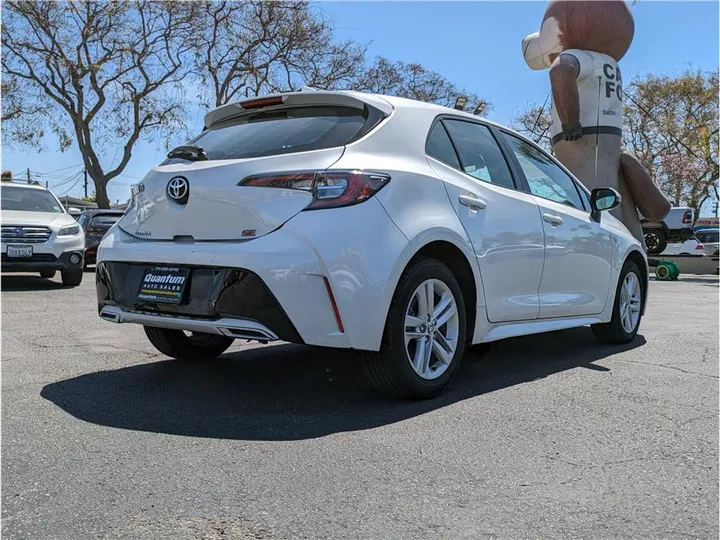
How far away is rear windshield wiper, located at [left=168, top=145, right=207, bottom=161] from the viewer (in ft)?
12.2

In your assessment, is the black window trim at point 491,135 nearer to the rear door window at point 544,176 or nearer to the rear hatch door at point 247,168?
the rear door window at point 544,176

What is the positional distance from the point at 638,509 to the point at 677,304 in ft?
26.0

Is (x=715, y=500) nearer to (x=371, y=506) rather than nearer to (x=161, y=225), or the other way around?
(x=371, y=506)

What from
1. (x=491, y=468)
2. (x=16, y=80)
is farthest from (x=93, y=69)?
(x=491, y=468)

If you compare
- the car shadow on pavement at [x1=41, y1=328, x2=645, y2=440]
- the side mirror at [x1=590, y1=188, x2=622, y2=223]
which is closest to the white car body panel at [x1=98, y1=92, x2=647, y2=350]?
the car shadow on pavement at [x1=41, y1=328, x2=645, y2=440]

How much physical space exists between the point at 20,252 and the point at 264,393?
7.58 metres

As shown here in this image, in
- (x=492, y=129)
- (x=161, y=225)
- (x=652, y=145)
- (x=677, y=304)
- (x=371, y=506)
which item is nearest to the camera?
(x=371, y=506)

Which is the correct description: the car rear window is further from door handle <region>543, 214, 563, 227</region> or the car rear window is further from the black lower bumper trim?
door handle <region>543, 214, 563, 227</region>

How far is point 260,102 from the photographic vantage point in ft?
13.2

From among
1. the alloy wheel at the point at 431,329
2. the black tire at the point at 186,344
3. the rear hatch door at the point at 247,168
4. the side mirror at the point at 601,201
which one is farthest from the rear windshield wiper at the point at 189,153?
the side mirror at the point at 601,201

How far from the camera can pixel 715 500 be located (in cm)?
249

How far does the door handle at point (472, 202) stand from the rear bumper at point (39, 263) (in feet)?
26.0

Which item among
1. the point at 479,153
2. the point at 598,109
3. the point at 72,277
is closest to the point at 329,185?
the point at 479,153

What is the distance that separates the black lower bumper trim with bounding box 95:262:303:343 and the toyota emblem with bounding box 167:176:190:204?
368mm
